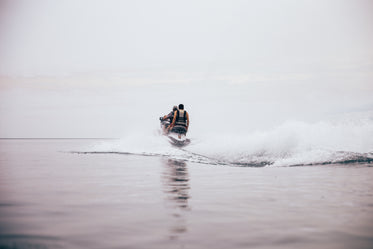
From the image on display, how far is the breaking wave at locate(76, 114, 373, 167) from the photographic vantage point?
14.4 m

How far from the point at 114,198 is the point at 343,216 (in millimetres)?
3740

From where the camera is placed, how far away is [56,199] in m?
6.32

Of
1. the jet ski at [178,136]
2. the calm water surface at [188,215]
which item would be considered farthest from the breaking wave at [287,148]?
the calm water surface at [188,215]

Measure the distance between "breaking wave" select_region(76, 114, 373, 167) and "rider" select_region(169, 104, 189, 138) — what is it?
40.5 inches

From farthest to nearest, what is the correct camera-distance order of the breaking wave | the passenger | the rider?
the passenger → the rider → the breaking wave

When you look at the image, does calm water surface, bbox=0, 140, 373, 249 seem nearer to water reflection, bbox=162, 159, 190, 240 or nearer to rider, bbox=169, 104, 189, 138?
water reflection, bbox=162, 159, 190, 240

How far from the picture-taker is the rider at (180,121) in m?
21.3

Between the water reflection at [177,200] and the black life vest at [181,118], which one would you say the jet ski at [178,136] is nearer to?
the black life vest at [181,118]

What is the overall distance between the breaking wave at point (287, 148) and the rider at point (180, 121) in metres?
1.03

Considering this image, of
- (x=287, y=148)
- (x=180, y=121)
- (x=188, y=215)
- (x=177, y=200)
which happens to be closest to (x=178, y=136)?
(x=180, y=121)

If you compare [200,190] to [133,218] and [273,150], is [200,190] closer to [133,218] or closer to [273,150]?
[133,218]

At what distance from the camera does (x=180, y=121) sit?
21500mm

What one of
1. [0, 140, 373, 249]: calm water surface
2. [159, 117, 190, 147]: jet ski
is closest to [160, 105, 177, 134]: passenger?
[159, 117, 190, 147]: jet ski

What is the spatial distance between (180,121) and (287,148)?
7.32 meters
